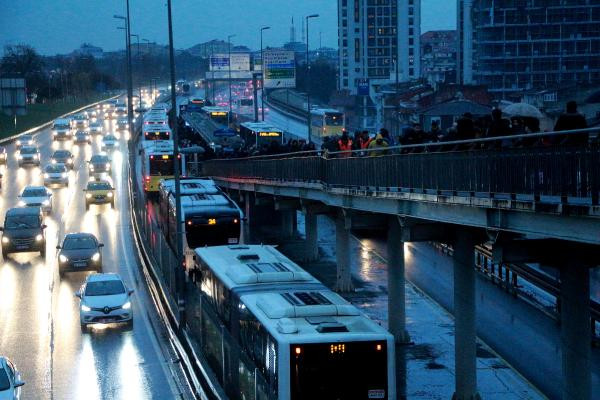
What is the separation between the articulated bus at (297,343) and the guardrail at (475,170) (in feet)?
9.20

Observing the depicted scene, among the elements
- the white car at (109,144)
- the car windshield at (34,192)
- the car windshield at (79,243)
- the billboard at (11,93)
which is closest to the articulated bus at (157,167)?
the car windshield at (34,192)

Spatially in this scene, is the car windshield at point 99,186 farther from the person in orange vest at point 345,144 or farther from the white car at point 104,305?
the person in orange vest at point 345,144

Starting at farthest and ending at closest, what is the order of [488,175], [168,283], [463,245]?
[168,283], [463,245], [488,175]

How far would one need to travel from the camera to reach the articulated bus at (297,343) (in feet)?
47.3

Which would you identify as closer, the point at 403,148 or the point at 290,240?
the point at 403,148

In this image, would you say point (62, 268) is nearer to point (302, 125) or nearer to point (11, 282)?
point (11, 282)

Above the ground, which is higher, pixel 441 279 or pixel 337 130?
pixel 337 130

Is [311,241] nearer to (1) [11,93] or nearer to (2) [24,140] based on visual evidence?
(2) [24,140]

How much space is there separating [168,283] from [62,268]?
7.17 m

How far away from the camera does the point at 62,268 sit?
122ft

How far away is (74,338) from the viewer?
91.7 ft

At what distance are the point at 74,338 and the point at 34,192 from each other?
28.1m

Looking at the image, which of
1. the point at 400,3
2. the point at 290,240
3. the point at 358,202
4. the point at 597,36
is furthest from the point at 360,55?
the point at 358,202

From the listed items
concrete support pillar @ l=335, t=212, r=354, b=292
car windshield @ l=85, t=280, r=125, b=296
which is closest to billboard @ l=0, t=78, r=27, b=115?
concrete support pillar @ l=335, t=212, r=354, b=292
